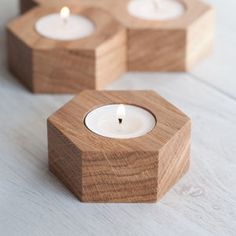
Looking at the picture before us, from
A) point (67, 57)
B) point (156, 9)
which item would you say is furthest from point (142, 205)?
point (156, 9)

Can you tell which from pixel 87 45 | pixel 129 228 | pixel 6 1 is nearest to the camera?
pixel 129 228

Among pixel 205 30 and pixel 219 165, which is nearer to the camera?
pixel 219 165

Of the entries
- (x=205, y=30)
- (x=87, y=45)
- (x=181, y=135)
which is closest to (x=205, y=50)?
(x=205, y=30)

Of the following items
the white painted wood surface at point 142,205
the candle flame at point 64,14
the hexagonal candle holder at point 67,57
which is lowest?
the white painted wood surface at point 142,205

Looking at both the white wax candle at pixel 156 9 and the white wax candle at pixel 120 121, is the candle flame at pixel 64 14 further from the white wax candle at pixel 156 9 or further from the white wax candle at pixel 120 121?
the white wax candle at pixel 120 121

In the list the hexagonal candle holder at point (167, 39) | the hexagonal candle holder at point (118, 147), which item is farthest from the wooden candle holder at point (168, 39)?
the hexagonal candle holder at point (118, 147)

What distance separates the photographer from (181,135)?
912mm

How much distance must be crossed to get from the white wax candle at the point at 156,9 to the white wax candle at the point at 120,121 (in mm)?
238

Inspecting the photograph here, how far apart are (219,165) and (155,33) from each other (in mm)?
242

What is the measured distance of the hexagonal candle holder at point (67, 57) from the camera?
1072 mm

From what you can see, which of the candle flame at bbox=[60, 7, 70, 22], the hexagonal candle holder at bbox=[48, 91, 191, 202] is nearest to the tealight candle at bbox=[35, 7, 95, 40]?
the candle flame at bbox=[60, 7, 70, 22]

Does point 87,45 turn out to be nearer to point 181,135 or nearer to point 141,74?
point 141,74

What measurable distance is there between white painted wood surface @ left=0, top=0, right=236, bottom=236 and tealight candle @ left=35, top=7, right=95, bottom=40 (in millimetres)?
82

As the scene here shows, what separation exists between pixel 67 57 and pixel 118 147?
240 millimetres
